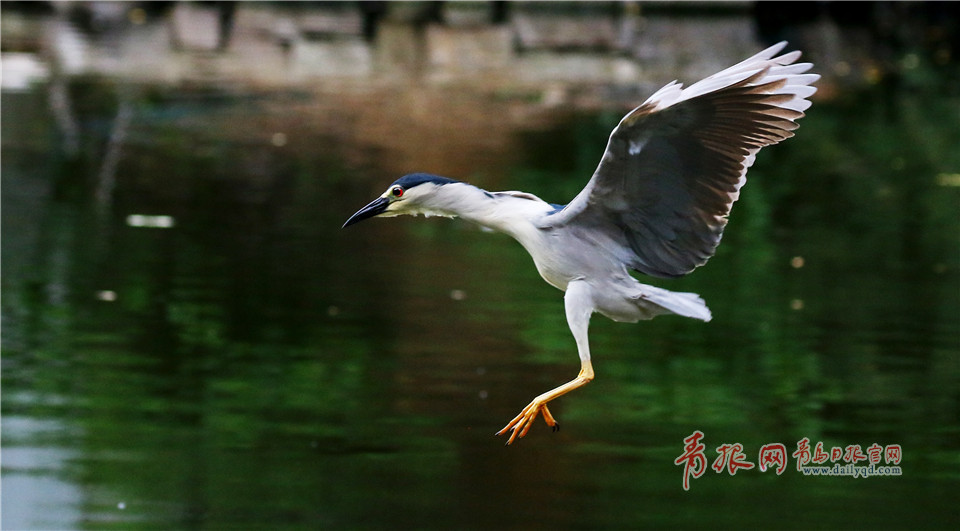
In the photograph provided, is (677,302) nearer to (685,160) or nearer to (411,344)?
(685,160)

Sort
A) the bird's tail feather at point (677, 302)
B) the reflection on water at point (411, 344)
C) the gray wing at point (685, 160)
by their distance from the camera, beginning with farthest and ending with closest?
the reflection on water at point (411, 344)
the bird's tail feather at point (677, 302)
the gray wing at point (685, 160)

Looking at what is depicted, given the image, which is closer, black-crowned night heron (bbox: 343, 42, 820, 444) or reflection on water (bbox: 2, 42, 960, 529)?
black-crowned night heron (bbox: 343, 42, 820, 444)

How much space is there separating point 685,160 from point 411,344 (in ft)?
14.6

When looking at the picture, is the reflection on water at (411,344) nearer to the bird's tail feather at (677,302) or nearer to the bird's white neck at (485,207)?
the bird's tail feather at (677,302)

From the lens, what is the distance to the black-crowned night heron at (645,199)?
11.3 ft

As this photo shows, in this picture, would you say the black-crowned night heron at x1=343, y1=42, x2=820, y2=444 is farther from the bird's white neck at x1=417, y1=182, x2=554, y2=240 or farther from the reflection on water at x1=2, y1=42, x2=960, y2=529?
the reflection on water at x1=2, y1=42, x2=960, y2=529

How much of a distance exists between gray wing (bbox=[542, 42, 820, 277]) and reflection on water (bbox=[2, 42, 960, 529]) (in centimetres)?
232

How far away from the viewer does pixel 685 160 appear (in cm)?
361

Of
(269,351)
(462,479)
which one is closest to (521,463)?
(462,479)

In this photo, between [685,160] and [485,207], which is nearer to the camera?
[485,207]

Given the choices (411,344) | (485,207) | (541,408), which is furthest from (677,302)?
(411,344)

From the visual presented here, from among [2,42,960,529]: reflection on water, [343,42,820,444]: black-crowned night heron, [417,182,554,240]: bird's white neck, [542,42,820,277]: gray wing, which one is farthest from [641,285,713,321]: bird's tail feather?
[2,42,960,529]: reflection on water

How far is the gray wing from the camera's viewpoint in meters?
3.43

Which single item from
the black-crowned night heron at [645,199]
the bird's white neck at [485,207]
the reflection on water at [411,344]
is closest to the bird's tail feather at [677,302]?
the black-crowned night heron at [645,199]
